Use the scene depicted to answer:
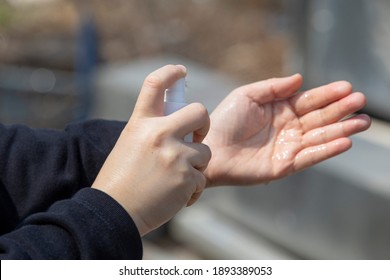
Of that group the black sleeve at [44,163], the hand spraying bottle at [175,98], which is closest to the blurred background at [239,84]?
the black sleeve at [44,163]

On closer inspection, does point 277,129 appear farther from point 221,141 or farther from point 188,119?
point 188,119

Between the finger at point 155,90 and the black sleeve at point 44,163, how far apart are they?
0.29 meters

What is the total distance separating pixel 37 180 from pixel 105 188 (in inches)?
10.4

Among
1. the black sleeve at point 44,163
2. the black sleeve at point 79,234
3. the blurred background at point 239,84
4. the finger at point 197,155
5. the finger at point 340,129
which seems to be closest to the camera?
the black sleeve at point 79,234

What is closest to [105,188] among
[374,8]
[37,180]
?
[37,180]

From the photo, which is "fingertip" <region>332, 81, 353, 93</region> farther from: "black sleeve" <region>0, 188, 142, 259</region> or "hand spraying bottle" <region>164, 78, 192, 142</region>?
"black sleeve" <region>0, 188, 142, 259</region>

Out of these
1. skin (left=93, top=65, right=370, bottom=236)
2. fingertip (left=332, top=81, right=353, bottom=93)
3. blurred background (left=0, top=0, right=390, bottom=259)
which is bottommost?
blurred background (left=0, top=0, right=390, bottom=259)

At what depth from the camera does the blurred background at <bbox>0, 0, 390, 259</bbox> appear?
2949 mm

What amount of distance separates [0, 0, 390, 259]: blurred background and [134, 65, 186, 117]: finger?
5.24 ft

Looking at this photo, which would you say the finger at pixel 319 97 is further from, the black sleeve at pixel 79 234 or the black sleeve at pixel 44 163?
the black sleeve at pixel 79 234

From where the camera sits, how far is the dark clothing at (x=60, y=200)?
1.25 meters

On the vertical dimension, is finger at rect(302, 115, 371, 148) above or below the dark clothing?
above

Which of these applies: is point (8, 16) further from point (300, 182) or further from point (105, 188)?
point (105, 188)

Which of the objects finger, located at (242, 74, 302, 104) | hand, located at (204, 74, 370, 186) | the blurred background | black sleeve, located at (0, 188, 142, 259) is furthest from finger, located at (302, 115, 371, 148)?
the blurred background
